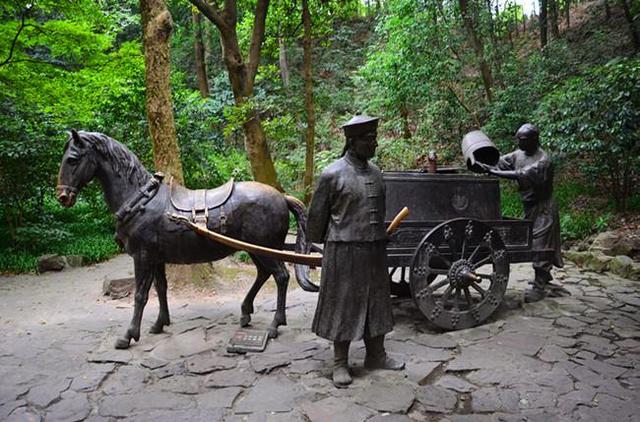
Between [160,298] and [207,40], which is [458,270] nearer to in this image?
[160,298]

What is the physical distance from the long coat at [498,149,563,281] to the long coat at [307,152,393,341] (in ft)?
8.69

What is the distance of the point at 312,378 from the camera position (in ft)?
12.7

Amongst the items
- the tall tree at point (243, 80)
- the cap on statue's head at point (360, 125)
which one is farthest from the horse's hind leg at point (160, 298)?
the tall tree at point (243, 80)

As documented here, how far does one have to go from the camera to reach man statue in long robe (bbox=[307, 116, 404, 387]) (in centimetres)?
369

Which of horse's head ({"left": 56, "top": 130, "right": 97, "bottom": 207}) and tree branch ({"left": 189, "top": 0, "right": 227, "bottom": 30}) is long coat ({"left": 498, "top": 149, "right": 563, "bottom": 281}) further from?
tree branch ({"left": 189, "top": 0, "right": 227, "bottom": 30})

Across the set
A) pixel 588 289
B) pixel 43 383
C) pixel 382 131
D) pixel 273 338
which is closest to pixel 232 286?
pixel 273 338

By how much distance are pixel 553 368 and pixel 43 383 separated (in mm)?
4252

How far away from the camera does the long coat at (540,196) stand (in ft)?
18.1

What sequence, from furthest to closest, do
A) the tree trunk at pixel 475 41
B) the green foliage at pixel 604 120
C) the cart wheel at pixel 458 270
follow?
the tree trunk at pixel 475 41 → the green foliage at pixel 604 120 → the cart wheel at pixel 458 270

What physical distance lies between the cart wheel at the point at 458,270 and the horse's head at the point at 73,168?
328cm

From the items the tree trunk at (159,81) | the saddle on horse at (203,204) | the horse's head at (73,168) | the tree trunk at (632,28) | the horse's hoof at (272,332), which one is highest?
the tree trunk at (632,28)

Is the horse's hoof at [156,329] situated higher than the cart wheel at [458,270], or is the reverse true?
the cart wheel at [458,270]

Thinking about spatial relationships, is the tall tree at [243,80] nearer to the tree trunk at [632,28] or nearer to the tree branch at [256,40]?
the tree branch at [256,40]

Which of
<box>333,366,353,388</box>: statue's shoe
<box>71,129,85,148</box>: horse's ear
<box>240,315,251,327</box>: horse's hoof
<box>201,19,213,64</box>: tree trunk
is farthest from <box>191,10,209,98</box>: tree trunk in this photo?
<box>333,366,353,388</box>: statue's shoe
